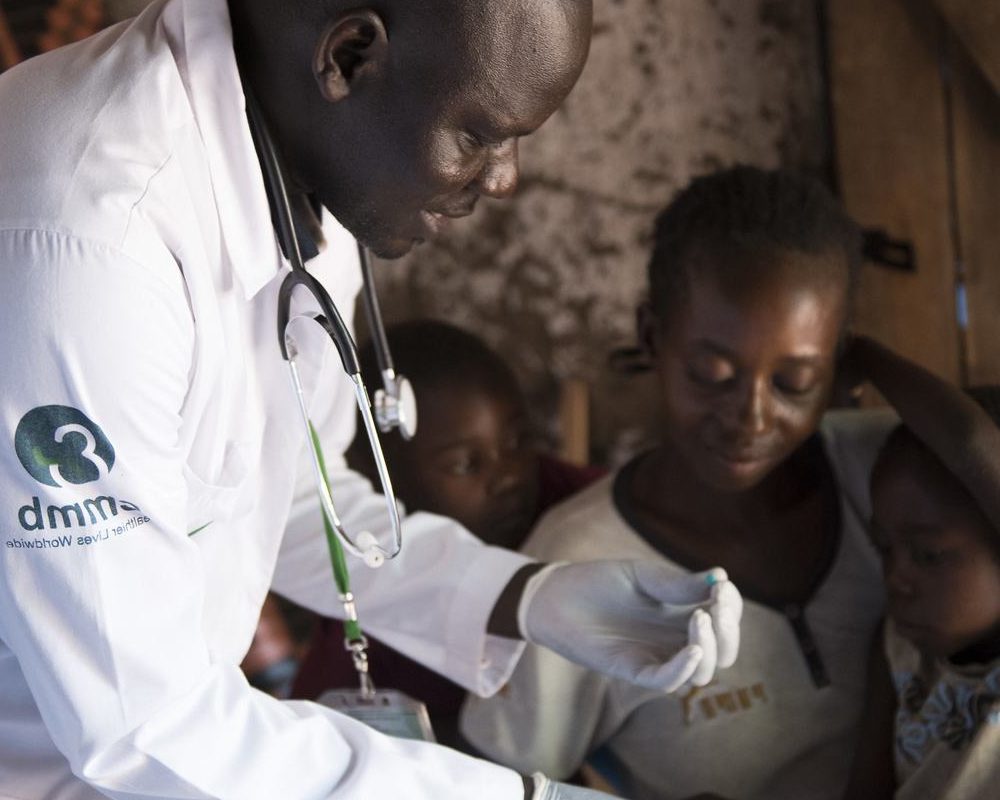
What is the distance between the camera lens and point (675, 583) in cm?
140

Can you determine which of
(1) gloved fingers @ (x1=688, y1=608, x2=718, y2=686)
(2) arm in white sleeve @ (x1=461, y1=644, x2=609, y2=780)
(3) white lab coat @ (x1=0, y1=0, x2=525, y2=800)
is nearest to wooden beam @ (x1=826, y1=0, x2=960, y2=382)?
(2) arm in white sleeve @ (x1=461, y1=644, x2=609, y2=780)

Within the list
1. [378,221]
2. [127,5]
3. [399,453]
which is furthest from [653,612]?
[127,5]

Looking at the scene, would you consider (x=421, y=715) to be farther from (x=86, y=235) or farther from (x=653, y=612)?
(x=86, y=235)

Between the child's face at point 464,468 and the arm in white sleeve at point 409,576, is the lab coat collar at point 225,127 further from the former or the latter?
the child's face at point 464,468

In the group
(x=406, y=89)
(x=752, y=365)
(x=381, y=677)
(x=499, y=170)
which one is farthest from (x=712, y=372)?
(x=381, y=677)

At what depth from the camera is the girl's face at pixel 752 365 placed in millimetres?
1527

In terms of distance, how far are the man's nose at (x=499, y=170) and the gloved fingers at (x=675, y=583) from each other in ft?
1.62

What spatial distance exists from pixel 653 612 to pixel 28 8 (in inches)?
64.3

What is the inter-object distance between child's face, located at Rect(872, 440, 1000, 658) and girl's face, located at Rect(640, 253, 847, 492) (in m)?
0.15

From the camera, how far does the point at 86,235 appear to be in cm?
94

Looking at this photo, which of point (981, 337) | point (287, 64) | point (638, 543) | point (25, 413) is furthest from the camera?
point (981, 337)

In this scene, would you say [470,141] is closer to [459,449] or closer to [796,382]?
[796,382]

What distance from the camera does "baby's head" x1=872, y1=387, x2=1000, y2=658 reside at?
4.67ft

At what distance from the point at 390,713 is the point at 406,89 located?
0.76m
